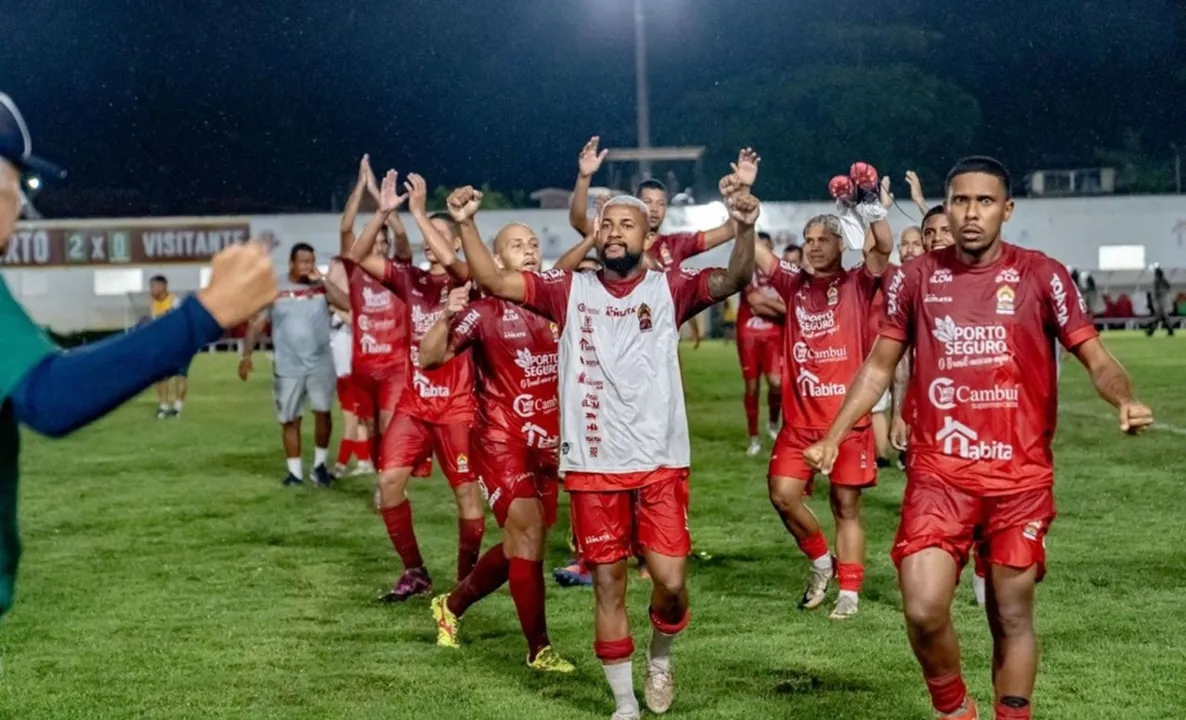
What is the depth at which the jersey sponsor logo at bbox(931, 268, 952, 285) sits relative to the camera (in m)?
6.00

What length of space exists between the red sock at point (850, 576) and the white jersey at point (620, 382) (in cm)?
240

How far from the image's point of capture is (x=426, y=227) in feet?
25.0

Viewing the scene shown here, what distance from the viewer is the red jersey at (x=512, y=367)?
26.7 ft

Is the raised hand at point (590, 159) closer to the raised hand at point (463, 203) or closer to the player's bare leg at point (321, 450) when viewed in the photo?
the raised hand at point (463, 203)

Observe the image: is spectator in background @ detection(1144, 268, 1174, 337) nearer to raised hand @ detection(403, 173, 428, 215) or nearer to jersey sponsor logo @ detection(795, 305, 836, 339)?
jersey sponsor logo @ detection(795, 305, 836, 339)

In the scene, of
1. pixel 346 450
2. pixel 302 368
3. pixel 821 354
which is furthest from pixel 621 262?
pixel 346 450

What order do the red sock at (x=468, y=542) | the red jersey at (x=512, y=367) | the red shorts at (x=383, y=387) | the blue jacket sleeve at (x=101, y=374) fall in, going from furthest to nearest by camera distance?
the red shorts at (x=383, y=387) < the red sock at (x=468, y=542) < the red jersey at (x=512, y=367) < the blue jacket sleeve at (x=101, y=374)

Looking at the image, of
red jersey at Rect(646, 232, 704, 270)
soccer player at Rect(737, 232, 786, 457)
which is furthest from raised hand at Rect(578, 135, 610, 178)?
soccer player at Rect(737, 232, 786, 457)

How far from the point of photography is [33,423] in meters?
3.10

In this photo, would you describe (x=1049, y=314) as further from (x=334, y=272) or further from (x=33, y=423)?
(x=334, y=272)

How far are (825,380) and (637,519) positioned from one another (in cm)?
265

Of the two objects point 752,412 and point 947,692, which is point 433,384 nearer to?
point 947,692

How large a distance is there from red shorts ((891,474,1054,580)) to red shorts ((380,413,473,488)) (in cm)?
432

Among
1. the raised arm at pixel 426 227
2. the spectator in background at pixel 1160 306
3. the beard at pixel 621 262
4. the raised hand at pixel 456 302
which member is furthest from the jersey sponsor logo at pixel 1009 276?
the spectator in background at pixel 1160 306
